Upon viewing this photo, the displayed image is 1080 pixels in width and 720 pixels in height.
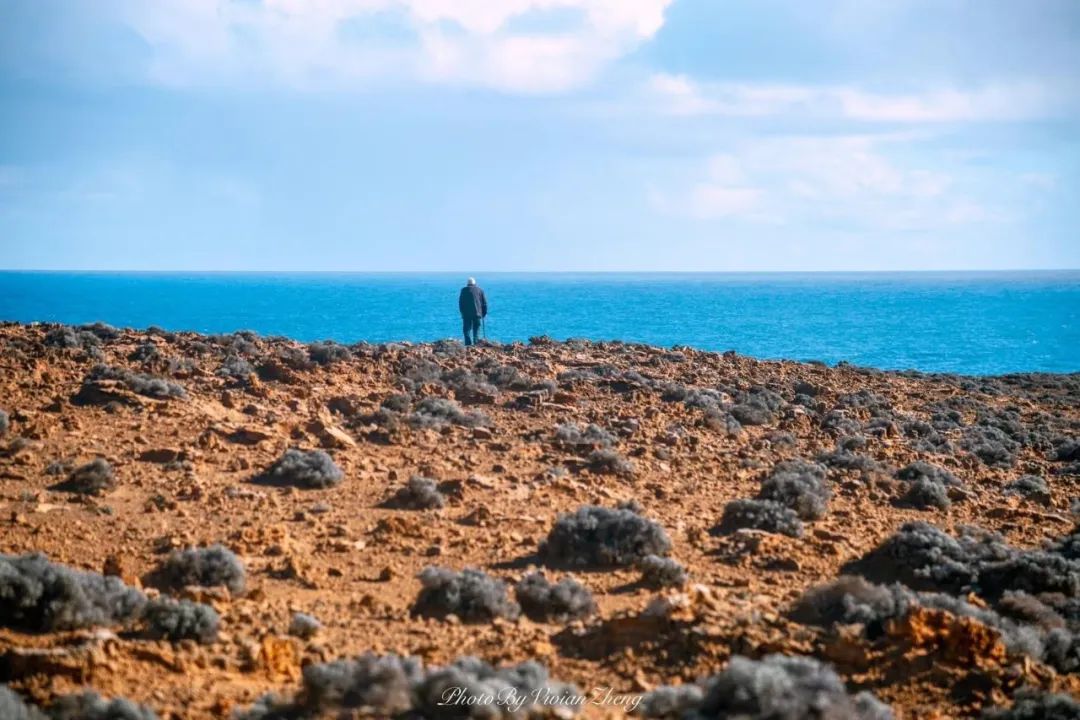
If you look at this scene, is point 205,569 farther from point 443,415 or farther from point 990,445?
point 990,445

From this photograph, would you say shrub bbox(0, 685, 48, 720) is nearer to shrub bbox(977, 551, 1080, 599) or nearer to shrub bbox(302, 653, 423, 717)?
shrub bbox(302, 653, 423, 717)

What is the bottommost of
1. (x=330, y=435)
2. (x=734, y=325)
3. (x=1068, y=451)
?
(x=734, y=325)

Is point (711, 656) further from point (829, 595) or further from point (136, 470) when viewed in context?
point (136, 470)

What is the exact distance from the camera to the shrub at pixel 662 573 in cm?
935

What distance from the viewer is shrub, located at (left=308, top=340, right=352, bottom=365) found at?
20.2 meters

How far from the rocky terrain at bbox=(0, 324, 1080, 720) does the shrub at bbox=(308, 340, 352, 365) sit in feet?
0.20

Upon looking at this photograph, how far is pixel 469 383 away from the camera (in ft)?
62.1

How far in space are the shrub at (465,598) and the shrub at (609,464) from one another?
5.43m

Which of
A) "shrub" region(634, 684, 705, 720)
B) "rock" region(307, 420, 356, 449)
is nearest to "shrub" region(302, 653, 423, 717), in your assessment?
"shrub" region(634, 684, 705, 720)

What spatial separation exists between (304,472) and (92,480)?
2502 millimetres

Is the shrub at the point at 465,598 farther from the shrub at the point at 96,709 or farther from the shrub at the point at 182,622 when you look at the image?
the shrub at the point at 96,709

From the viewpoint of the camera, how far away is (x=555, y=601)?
27.5 ft

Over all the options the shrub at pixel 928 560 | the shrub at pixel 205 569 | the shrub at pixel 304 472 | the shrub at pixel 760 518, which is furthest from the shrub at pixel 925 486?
the shrub at pixel 205 569

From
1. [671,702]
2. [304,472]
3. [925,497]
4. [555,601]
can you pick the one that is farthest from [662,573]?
[925,497]
